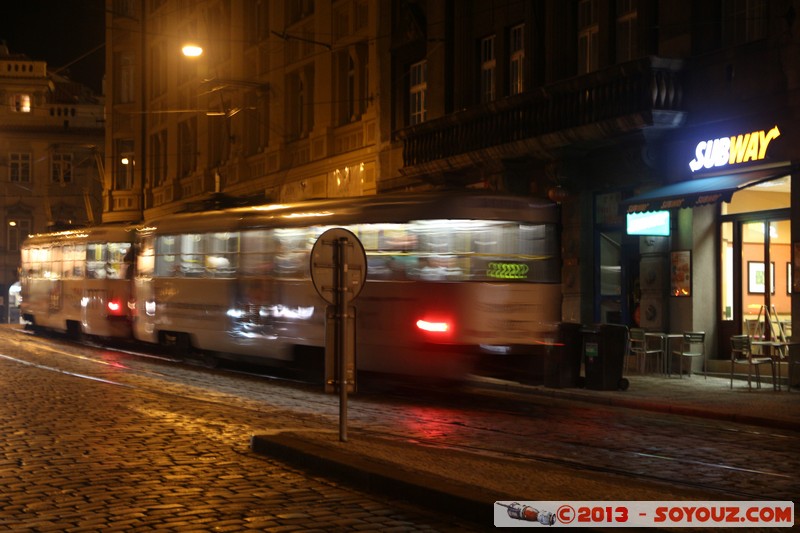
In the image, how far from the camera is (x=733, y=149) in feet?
65.4

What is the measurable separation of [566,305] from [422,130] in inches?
227

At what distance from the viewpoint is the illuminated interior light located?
16500mm

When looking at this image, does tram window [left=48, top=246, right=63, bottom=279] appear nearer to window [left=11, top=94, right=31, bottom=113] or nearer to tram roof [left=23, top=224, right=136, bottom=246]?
tram roof [left=23, top=224, right=136, bottom=246]

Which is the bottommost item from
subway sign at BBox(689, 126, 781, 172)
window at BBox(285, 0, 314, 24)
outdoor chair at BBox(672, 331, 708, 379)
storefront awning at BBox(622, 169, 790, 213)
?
outdoor chair at BBox(672, 331, 708, 379)

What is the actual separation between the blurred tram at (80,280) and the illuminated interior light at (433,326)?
1260cm

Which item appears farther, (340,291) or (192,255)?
(192,255)

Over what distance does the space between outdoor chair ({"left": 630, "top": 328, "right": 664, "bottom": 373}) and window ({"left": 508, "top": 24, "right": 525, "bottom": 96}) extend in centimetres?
685

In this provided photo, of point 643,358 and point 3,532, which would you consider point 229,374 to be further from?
point 3,532

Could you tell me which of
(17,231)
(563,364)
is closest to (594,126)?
(563,364)

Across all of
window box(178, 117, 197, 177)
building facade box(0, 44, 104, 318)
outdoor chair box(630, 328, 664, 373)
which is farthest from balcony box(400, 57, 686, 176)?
building facade box(0, 44, 104, 318)

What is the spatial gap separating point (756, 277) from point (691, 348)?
186cm

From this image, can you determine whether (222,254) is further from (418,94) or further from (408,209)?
(418,94)

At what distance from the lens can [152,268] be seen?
24891 mm

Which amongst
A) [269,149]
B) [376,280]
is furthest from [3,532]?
[269,149]
